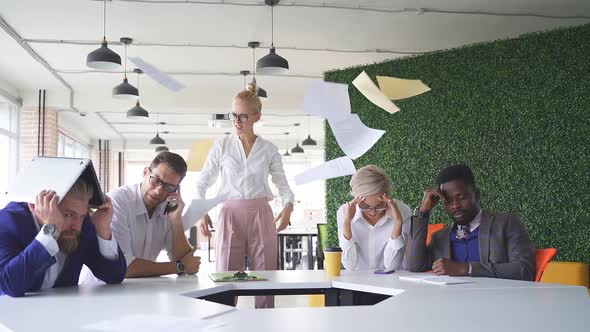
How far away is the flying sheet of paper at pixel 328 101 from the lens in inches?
98.5

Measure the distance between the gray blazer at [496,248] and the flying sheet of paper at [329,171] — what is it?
0.46 meters

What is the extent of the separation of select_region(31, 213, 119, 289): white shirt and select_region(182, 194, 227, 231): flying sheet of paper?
21.2 inches

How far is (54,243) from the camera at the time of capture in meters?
1.73

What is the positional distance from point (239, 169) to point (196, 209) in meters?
0.75

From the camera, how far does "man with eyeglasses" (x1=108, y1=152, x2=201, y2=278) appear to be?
8.13 ft

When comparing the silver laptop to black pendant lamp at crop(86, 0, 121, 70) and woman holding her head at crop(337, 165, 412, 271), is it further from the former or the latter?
black pendant lamp at crop(86, 0, 121, 70)

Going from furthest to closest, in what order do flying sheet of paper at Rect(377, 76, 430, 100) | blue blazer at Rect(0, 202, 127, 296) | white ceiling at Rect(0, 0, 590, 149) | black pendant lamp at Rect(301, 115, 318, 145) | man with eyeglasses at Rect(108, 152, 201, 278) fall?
black pendant lamp at Rect(301, 115, 318, 145)
white ceiling at Rect(0, 0, 590, 149)
flying sheet of paper at Rect(377, 76, 430, 100)
man with eyeglasses at Rect(108, 152, 201, 278)
blue blazer at Rect(0, 202, 127, 296)

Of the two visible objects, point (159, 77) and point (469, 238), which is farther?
point (469, 238)

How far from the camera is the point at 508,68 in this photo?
16.1ft

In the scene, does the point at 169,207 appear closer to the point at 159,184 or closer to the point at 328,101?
the point at 159,184

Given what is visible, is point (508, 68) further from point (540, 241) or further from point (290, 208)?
point (290, 208)

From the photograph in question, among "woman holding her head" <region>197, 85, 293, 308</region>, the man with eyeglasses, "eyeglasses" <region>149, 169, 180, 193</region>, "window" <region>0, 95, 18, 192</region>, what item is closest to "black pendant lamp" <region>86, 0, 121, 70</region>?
"woman holding her head" <region>197, 85, 293, 308</region>

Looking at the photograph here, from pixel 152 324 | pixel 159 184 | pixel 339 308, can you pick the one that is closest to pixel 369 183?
pixel 159 184

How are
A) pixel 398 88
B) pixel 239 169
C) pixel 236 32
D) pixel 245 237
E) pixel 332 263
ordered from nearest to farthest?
pixel 332 263 < pixel 398 88 < pixel 245 237 < pixel 239 169 < pixel 236 32
